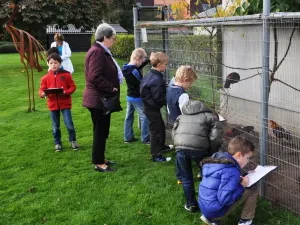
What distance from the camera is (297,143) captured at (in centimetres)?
410

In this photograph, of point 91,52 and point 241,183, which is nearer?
point 241,183

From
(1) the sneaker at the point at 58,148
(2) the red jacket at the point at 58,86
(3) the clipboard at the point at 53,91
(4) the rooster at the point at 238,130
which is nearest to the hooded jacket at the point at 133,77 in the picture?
(2) the red jacket at the point at 58,86

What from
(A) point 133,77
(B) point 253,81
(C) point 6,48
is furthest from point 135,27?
(C) point 6,48

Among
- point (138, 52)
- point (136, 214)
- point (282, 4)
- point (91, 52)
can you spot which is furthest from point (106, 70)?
point (282, 4)

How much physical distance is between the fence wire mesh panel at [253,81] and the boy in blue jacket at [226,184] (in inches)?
25.2

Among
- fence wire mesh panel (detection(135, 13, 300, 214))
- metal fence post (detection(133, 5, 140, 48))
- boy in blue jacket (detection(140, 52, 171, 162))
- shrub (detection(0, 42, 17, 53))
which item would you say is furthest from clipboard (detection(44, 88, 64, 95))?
shrub (detection(0, 42, 17, 53))

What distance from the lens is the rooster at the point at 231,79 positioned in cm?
488

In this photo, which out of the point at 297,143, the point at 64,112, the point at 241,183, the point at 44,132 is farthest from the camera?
the point at 44,132

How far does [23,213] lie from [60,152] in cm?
210

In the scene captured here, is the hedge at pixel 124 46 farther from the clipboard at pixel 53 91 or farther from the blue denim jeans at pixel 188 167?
the blue denim jeans at pixel 188 167

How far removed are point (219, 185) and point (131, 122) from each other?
11.1 ft

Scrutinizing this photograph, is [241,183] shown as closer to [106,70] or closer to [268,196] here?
[268,196]

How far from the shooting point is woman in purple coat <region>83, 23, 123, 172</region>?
5.03 metres

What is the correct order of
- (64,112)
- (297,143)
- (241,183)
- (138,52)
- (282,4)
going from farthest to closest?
(64,112) → (138,52) → (282,4) → (297,143) → (241,183)
